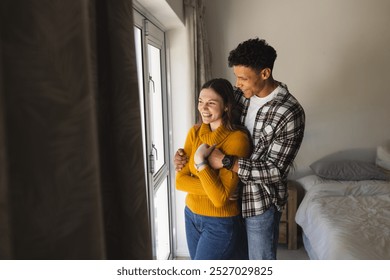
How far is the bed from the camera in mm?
1878

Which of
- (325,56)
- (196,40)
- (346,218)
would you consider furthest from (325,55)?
(346,218)

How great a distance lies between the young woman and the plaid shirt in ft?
0.18

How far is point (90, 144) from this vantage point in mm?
415

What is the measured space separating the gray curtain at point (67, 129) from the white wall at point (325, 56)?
266cm

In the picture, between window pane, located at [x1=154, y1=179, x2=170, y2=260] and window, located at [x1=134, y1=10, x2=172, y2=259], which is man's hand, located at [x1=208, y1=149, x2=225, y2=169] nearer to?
window, located at [x1=134, y1=10, x2=172, y2=259]

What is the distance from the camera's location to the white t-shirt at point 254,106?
1.29 m

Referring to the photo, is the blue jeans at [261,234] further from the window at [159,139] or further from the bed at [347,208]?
the window at [159,139]

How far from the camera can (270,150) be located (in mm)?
1225

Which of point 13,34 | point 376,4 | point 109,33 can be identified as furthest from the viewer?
point 376,4
